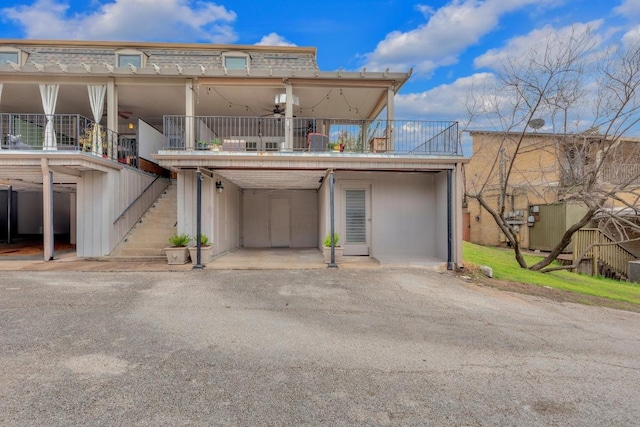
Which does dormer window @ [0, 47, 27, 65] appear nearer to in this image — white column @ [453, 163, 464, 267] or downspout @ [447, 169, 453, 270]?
downspout @ [447, 169, 453, 270]

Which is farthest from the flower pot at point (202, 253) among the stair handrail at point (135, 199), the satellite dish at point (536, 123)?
the satellite dish at point (536, 123)

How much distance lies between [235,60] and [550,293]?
1357 centimetres

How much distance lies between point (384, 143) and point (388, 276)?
4787 mm

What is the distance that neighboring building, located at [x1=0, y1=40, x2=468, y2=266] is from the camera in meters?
8.62

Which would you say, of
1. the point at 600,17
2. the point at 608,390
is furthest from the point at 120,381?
the point at 600,17

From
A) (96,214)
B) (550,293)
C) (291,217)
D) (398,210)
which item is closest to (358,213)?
(398,210)

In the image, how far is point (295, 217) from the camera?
13289 mm

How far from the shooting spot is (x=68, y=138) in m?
13.2

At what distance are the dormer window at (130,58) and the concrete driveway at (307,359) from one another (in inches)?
419

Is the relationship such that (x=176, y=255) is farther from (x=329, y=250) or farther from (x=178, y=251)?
(x=329, y=250)

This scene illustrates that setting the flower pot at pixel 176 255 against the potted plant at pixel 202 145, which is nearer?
the flower pot at pixel 176 255

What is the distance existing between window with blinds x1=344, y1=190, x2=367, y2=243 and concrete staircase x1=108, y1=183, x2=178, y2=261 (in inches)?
222

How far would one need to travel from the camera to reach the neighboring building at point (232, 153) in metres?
8.62

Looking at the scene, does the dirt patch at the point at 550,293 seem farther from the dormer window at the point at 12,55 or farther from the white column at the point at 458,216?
the dormer window at the point at 12,55
